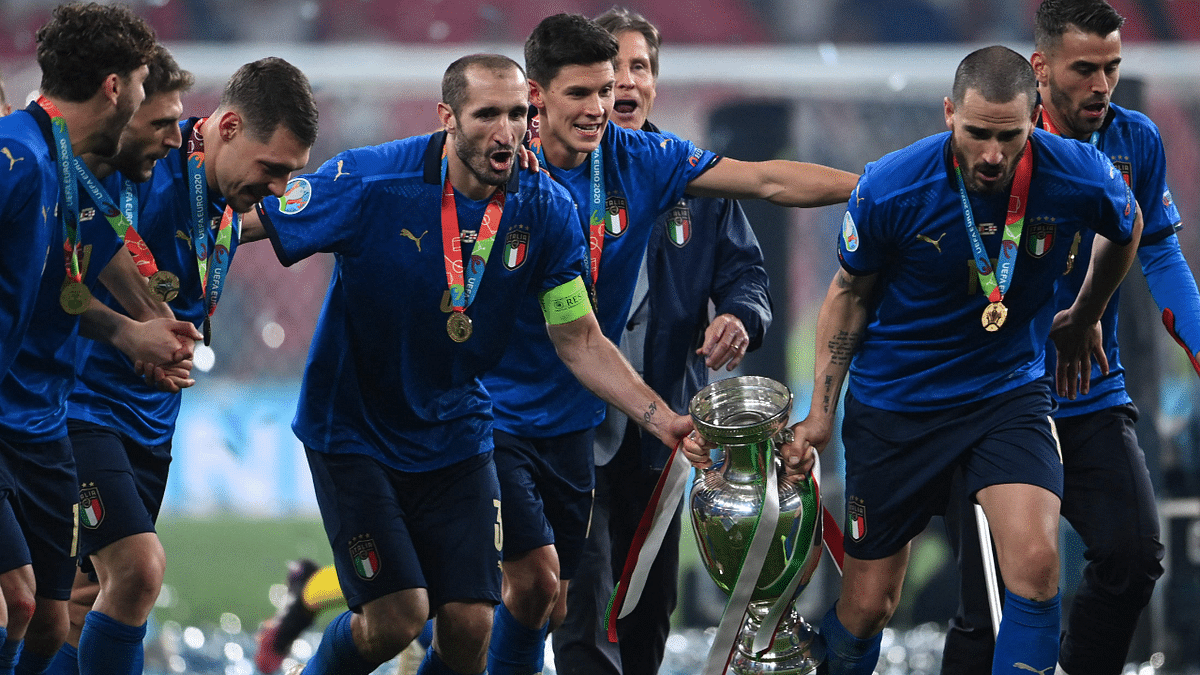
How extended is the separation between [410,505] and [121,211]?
104 cm

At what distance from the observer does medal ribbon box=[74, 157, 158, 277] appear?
3.29m

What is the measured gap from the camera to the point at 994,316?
3.50m

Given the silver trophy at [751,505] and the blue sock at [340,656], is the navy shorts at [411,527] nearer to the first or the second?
the blue sock at [340,656]

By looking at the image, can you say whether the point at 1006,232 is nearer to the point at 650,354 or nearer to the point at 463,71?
the point at 650,354

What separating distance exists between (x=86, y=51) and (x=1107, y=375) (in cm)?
287

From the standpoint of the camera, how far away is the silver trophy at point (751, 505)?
3.46 metres

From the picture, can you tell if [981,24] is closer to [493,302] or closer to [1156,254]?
[1156,254]

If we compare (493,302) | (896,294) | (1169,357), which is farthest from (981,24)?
(493,302)

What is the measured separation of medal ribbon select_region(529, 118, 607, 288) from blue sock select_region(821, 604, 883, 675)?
3.92ft

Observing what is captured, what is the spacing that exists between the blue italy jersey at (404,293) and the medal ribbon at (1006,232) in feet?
3.30

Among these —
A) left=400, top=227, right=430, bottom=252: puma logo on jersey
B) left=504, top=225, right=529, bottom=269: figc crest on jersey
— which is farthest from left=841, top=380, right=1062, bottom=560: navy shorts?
left=400, top=227, right=430, bottom=252: puma logo on jersey

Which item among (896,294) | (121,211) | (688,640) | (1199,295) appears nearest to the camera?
(121,211)

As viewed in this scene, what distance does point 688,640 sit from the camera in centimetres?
621

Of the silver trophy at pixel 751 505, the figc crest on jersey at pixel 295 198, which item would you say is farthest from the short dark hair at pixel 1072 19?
the figc crest on jersey at pixel 295 198
